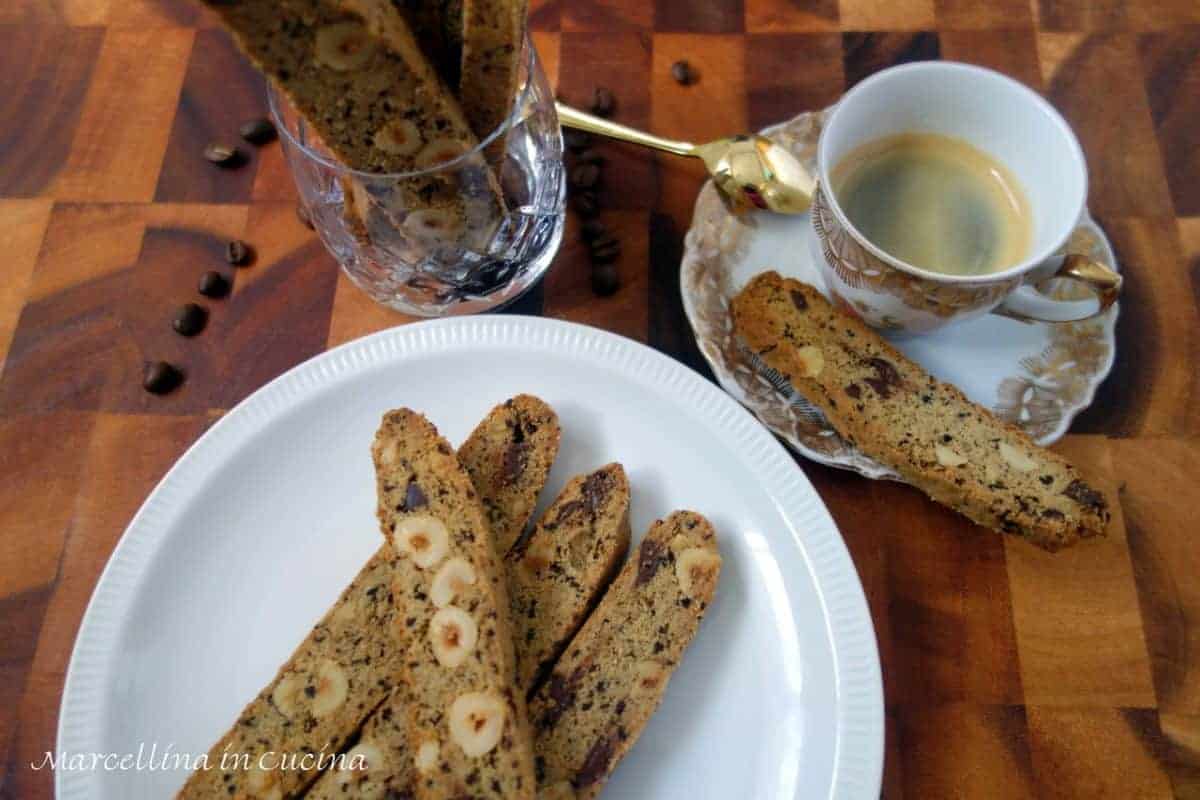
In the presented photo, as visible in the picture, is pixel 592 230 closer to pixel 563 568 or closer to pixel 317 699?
pixel 563 568

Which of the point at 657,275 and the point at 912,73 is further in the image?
the point at 657,275

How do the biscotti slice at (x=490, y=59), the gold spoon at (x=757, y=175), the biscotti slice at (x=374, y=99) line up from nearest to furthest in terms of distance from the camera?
the biscotti slice at (x=374, y=99) < the biscotti slice at (x=490, y=59) < the gold spoon at (x=757, y=175)

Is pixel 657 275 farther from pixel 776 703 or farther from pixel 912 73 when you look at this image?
pixel 776 703

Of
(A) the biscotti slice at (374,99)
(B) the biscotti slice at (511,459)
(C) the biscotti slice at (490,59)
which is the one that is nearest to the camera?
(A) the biscotti slice at (374,99)

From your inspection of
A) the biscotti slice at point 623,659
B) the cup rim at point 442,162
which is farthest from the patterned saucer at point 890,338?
the cup rim at point 442,162

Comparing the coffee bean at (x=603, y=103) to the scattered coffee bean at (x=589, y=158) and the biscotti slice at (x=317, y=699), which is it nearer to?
the scattered coffee bean at (x=589, y=158)

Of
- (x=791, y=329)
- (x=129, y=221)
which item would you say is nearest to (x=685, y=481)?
(x=791, y=329)

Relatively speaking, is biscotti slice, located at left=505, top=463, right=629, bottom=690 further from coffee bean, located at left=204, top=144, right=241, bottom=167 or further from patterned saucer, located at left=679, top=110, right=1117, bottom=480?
coffee bean, located at left=204, top=144, right=241, bottom=167
